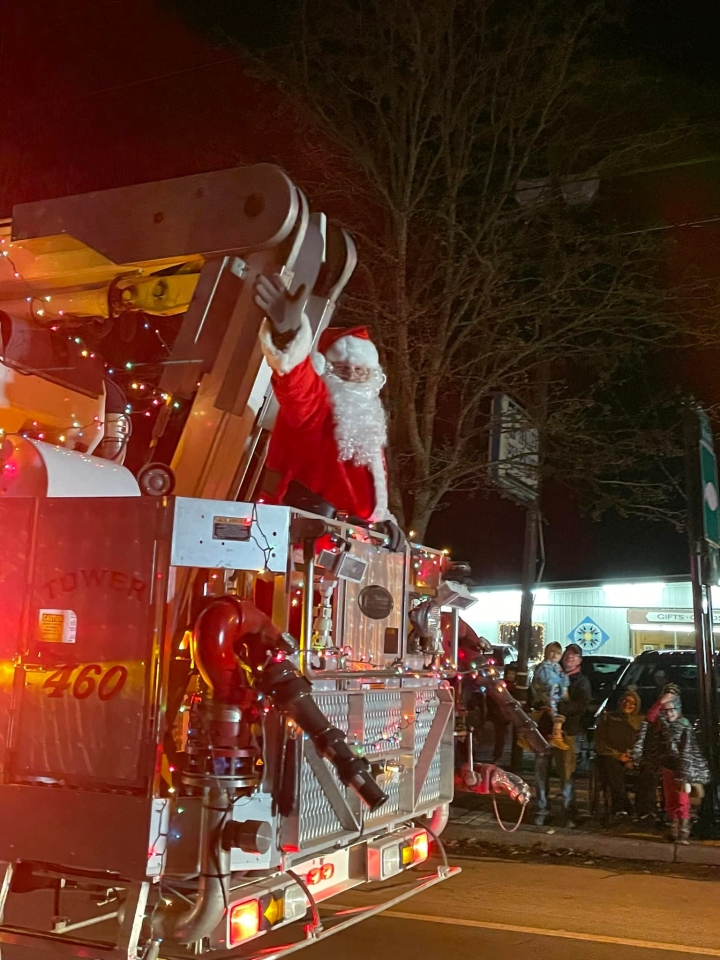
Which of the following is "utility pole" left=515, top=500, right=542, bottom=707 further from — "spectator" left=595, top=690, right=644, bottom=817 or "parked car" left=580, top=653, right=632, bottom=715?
"spectator" left=595, top=690, right=644, bottom=817

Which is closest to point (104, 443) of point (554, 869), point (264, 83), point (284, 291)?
point (284, 291)

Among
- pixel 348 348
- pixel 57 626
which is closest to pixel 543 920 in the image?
pixel 348 348

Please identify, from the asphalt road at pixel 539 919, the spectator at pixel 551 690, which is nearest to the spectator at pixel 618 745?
the spectator at pixel 551 690

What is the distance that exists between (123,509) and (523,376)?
32.5 ft

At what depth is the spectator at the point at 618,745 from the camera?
987cm

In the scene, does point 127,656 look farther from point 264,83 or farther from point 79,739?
point 264,83

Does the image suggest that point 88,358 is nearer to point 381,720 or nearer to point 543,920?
point 381,720

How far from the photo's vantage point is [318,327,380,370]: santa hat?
5105 mm

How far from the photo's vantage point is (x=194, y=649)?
338cm

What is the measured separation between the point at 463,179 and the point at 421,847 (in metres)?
8.30

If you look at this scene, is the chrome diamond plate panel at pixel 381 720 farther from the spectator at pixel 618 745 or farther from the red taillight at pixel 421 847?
the spectator at pixel 618 745

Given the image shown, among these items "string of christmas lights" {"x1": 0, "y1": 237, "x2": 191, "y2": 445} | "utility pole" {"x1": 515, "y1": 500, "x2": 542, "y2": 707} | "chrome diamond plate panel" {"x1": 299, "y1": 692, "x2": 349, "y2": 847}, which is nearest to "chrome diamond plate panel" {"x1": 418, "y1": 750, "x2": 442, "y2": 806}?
"chrome diamond plate panel" {"x1": 299, "y1": 692, "x2": 349, "y2": 847}

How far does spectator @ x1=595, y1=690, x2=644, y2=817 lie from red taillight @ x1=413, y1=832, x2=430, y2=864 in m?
5.68

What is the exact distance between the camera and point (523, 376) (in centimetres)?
1274
